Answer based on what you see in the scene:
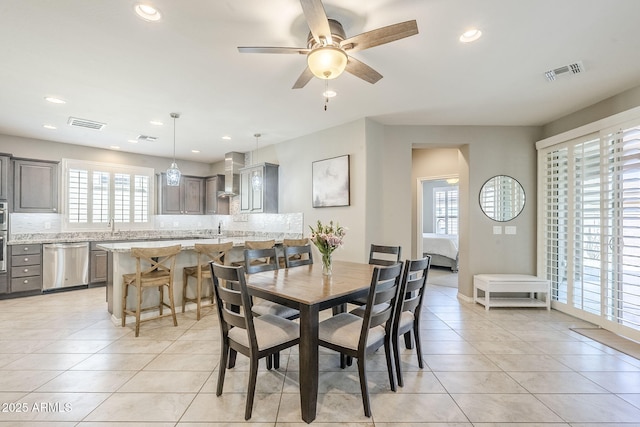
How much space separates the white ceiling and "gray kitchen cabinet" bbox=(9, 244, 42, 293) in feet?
6.42

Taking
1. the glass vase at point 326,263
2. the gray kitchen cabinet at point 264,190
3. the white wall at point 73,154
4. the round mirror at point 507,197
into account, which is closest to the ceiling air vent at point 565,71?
Result: the round mirror at point 507,197

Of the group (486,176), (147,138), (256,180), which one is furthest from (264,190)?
(486,176)

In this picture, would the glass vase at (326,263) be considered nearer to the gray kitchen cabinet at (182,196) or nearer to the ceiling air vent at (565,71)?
the ceiling air vent at (565,71)

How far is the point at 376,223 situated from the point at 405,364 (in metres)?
2.16

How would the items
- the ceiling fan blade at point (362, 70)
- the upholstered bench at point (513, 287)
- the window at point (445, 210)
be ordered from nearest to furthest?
the ceiling fan blade at point (362, 70)
the upholstered bench at point (513, 287)
the window at point (445, 210)

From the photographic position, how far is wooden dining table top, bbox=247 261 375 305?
198cm

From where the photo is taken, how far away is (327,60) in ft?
6.35

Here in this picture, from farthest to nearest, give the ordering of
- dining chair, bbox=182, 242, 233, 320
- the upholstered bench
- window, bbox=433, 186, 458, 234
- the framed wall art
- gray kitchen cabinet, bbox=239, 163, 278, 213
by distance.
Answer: window, bbox=433, 186, 458, 234 < gray kitchen cabinet, bbox=239, 163, 278, 213 < the framed wall art < the upholstered bench < dining chair, bbox=182, 242, 233, 320

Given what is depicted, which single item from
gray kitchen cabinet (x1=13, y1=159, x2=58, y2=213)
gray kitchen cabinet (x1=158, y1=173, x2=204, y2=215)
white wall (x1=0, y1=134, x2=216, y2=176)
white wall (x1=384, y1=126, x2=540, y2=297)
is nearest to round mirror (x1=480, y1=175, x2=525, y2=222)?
white wall (x1=384, y1=126, x2=540, y2=297)

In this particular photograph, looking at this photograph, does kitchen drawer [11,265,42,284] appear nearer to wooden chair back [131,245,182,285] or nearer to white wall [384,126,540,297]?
wooden chair back [131,245,182,285]

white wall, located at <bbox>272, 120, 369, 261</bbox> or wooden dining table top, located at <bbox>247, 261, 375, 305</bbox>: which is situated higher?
white wall, located at <bbox>272, 120, 369, 261</bbox>

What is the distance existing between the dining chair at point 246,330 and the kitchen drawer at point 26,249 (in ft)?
15.8

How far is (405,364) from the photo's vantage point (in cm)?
259

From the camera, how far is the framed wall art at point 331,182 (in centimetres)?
442
